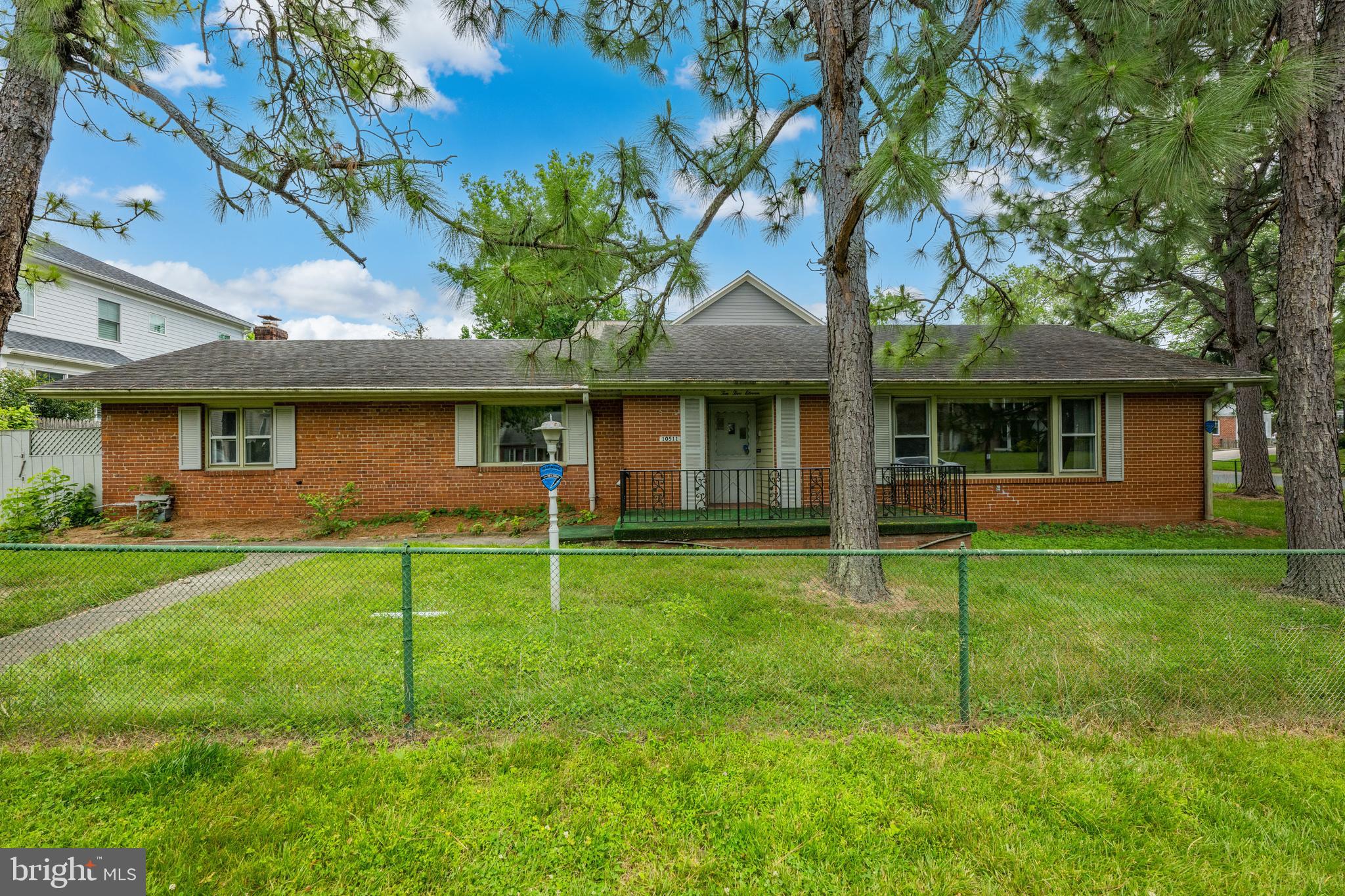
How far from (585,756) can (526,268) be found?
3.99 meters

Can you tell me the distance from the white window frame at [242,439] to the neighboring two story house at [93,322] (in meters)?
7.78

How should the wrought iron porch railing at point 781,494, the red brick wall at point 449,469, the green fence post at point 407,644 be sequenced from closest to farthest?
the green fence post at point 407,644 → the wrought iron porch railing at point 781,494 → the red brick wall at point 449,469

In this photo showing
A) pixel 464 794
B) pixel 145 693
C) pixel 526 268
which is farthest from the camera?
pixel 526 268

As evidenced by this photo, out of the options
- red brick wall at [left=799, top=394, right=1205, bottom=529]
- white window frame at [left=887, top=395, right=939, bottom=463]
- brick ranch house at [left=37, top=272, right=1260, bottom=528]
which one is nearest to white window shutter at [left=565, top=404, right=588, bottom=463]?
brick ranch house at [left=37, top=272, right=1260, bottom=528]

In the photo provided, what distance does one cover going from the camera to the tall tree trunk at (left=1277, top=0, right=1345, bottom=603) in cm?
529

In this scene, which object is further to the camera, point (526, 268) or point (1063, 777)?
point (526, 268)

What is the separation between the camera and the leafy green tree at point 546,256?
5.06 meters

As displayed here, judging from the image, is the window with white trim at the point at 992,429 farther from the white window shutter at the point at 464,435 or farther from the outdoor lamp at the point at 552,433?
the white window shutter at the point at 464,435

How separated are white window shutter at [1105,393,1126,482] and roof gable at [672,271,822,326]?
313 inches

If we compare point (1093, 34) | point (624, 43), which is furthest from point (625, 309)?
point (1093, 34)

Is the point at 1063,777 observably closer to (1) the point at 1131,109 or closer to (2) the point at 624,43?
(1) the point at 1131,109

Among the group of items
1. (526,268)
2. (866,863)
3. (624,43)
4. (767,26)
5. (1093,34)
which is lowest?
(866,863)

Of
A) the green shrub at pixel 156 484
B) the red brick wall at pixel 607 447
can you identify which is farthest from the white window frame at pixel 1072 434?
the green shrub at pixel 156 484

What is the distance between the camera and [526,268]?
5000 millimetres
